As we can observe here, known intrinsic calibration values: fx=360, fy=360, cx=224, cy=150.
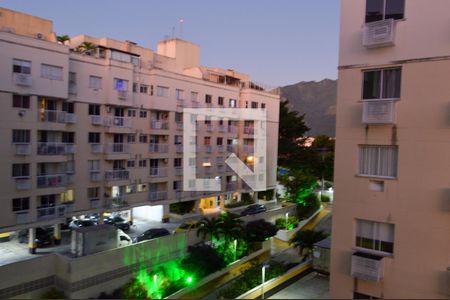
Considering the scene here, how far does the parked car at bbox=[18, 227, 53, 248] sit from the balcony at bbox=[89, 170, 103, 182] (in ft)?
15.4

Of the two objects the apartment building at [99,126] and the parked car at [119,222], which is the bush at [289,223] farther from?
the parked car at [119,222]

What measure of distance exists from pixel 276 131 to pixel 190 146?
1301 centimetres

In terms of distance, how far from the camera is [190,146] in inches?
1356

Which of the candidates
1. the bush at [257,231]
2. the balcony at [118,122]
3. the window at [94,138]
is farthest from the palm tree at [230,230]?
the window at [94,138]

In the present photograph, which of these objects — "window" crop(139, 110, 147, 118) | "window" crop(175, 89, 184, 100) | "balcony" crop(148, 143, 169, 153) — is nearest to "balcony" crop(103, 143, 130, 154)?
"balcony" crop(148, 143, 169, 153)

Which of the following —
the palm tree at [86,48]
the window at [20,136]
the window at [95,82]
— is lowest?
the window at [20,136]

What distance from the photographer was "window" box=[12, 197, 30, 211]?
22.5 m

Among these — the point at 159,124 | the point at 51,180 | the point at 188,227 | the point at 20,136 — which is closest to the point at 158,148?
the point at 159,124

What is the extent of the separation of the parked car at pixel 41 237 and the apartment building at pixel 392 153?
2067 cm

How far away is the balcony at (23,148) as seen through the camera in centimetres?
2230

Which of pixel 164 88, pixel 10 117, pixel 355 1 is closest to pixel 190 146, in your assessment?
pixel 164 88

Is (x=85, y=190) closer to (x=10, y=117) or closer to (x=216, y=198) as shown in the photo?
(x=10, y=117)

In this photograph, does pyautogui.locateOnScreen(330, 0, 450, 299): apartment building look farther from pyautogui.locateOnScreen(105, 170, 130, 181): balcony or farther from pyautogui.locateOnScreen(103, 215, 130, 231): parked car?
pyautogui.locateOnScreen(103, 215, 130, 231): parked car

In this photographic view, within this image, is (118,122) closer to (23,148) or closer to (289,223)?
(23,148)
